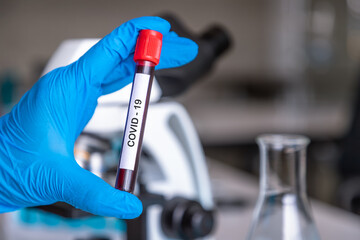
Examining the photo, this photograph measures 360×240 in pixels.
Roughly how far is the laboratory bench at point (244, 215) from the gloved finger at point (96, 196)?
577 mm

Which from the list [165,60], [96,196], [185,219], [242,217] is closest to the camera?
[96,196]

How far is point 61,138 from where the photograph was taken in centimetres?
49

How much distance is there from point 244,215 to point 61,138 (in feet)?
2.49

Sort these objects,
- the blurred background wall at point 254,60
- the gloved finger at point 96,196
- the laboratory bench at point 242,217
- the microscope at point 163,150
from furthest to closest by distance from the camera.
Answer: the blurred background wall at point 254,60 < the laboratory bench at point 242,217 < the microscope at point 163,150 < the gloved finger at point 96,196

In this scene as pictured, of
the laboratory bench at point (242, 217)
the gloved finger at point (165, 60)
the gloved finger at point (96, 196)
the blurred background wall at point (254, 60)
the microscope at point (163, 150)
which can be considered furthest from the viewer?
the blurred background wall at point (254, 60)

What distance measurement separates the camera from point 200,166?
78 cm

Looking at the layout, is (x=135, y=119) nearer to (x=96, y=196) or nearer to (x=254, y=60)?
(x=96, y=196)

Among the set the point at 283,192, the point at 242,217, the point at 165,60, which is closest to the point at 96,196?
the point at 165,60

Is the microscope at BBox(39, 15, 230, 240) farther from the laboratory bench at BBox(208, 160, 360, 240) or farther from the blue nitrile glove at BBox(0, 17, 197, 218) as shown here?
the laboratory bench at BBox(208, 160, 360, 240)

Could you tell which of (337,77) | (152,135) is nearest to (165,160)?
(152,135)

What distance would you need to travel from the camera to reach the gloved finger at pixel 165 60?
0.57 metres

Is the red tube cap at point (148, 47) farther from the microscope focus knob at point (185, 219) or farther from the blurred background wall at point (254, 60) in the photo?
the blurred background wall at point (254, 60)

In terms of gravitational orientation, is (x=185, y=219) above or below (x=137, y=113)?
below

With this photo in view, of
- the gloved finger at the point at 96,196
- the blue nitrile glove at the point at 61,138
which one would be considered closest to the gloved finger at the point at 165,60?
the blue nitrile glove at the point at 61,138
